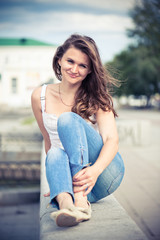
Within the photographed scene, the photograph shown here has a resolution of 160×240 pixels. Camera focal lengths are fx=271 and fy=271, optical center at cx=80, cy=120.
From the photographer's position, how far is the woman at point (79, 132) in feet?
5.47

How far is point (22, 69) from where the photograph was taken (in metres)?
32.6

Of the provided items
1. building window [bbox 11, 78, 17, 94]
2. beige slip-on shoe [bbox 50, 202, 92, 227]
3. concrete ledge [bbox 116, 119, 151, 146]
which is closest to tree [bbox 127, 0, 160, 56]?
building window [bbox 11, 78, 17, 94]

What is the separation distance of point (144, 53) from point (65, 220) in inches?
1270

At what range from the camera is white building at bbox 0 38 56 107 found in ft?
104

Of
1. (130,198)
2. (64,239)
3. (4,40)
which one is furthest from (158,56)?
(64,239)

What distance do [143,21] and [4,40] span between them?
1924 cm

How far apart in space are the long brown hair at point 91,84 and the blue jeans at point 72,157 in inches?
10.4

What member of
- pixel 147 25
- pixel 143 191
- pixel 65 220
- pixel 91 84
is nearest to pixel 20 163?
pixel 143 191

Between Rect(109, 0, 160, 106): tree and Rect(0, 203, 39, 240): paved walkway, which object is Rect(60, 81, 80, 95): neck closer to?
Rect(0, 203, 39, 240): paved walkway

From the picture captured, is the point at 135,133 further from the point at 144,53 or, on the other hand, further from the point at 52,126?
the point at 144,53

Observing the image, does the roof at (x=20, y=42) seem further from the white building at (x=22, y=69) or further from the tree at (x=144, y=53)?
the tree at (x=144, y=53)

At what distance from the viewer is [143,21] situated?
87.4 ft

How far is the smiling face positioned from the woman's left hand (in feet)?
2.54

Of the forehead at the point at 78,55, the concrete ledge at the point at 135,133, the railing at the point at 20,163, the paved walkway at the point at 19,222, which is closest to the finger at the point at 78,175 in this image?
the forehead at the point at 78,55
